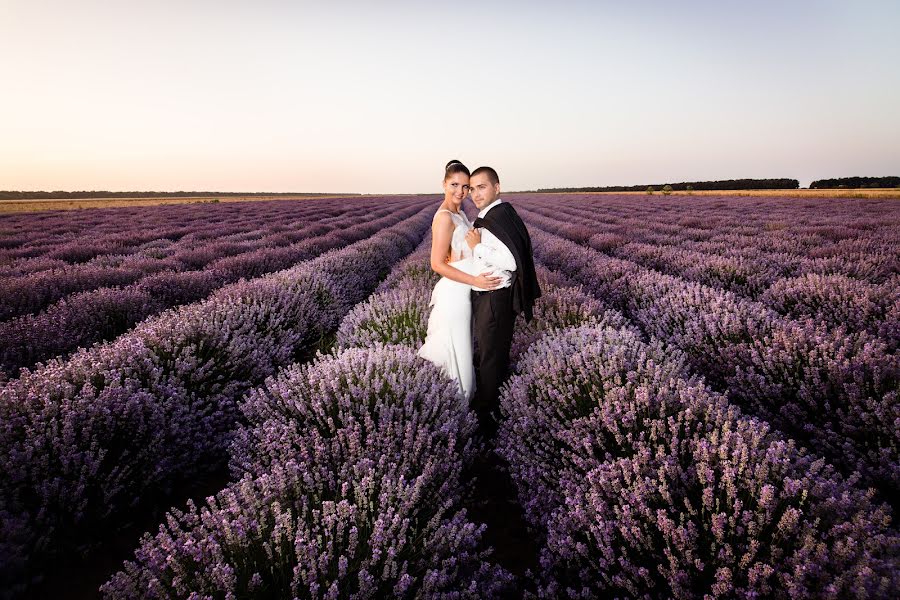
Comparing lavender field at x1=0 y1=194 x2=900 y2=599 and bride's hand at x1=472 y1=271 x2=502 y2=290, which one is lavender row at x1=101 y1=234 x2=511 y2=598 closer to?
lavender field at x1=0 y1=194 x2=900 y2=599

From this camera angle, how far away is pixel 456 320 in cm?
251

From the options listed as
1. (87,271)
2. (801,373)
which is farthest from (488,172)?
(87,271)

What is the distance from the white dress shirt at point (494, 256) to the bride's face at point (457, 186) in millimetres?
183

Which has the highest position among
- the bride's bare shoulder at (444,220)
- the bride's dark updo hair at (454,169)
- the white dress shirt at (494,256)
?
the bride's dark updo hair at (454,169)

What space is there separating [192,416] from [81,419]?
1.50 feet

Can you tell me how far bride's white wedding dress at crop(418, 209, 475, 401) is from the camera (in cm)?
250

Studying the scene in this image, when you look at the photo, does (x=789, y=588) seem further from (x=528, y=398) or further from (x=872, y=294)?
(x=872, y=294)

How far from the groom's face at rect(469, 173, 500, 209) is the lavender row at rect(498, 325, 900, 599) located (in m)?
1.17

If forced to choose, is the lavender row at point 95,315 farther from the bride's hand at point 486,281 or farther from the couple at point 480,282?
the bride's hand at point 486,281

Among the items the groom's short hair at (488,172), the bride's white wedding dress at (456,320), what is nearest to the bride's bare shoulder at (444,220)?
the bride's white wedding dress at (456,320)

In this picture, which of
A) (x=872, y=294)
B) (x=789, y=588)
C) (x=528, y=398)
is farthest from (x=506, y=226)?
(x=872, y=294)

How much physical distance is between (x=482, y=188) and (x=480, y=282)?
528 mm

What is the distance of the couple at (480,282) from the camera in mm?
2322

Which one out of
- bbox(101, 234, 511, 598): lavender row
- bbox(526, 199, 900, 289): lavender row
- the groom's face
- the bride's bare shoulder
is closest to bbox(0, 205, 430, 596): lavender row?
bbox(101, 234, 511, 598): lavender row
